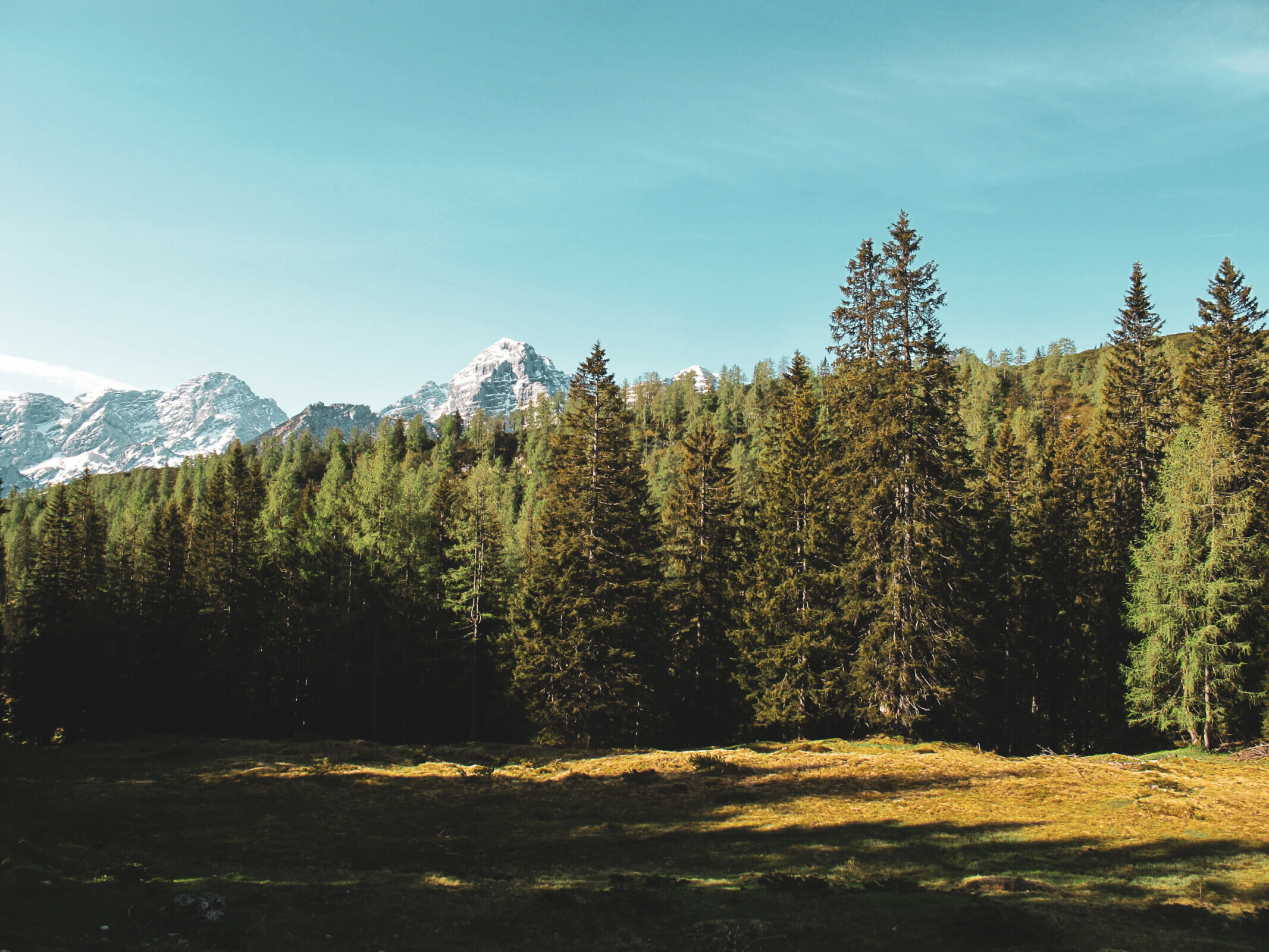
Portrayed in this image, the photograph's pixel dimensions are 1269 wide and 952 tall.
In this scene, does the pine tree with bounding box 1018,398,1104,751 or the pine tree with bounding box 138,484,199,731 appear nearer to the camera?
the pine tree with bounding box 1018,398,1104,751

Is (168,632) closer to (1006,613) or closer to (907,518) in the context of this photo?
(907,518)

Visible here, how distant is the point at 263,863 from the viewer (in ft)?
53.2

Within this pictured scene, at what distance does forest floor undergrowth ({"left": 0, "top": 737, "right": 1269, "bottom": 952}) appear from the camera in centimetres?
1113

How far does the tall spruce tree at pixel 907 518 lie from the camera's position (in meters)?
30.7

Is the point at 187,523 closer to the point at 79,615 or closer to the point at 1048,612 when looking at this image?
the point at 79,615

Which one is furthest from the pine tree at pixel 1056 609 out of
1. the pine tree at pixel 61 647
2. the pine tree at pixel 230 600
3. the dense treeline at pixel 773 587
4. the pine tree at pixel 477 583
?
the pine tree at pixel 61 647

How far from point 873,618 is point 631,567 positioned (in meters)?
12.0

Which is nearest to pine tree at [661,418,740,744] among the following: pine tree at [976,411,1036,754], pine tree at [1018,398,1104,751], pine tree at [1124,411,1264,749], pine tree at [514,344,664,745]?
pine tree at [514,344,664,745]

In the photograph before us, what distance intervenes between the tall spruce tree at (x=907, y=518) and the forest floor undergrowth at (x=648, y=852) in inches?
134

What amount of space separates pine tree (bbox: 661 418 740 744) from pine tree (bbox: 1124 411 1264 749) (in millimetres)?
19917

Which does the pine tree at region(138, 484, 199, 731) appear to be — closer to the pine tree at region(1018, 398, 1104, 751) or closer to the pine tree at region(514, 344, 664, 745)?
the pine tree at region(514, 344, 664, 745)

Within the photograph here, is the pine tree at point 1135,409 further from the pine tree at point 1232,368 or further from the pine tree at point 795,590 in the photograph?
the pine tree at point 795,590

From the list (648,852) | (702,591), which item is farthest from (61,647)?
(648,852)

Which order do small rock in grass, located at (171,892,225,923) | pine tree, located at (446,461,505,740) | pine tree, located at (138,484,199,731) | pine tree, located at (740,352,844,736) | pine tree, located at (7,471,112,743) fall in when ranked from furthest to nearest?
pine tree, located at (138,484,199,731), pine tree, located at (7,471,112,743), pine tree, located at (446,461,505,740), pine tree, located at (740,352,844,736), small rock in grass, located at (171,892,225,923)
